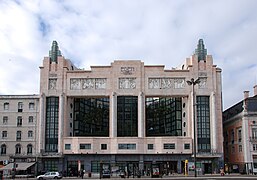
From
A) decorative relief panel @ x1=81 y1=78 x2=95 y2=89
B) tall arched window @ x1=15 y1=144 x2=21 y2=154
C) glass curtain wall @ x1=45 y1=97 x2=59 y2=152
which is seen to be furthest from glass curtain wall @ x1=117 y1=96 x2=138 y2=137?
tall arched window @ x1=15 y1=144 x2=21 y2=154

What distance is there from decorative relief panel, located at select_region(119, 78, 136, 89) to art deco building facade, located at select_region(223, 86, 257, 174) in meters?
24.3

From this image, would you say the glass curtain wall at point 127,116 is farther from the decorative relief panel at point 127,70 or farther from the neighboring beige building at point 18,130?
the neighboring beige building at point 18,130

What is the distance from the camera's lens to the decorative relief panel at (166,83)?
85.4 meters

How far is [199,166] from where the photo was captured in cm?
8156

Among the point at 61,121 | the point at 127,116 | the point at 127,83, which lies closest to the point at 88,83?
the point at 127,83

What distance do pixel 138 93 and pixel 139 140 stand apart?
10.6 metres

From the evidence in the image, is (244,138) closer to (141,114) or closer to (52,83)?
(141,114)

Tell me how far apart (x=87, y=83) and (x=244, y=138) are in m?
36.4

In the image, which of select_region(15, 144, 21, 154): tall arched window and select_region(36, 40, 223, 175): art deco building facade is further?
select_region(15, 144, 21, 154): tall arched window

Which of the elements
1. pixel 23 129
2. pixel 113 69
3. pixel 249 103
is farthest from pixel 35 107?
pixel 249 103

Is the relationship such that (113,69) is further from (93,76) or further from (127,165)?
(127,165)

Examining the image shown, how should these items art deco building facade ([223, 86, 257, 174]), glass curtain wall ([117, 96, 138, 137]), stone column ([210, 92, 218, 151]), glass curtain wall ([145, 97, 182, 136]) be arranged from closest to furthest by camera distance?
art deco building facade ([223, 86, 257, 174]), stone column ([210, 92, 218, 151]), glass curtain wall ([117, 96, 138, 137]), glass curtain wall ([145, 97, 182, 136])

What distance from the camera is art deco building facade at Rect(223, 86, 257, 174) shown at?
78.8 m

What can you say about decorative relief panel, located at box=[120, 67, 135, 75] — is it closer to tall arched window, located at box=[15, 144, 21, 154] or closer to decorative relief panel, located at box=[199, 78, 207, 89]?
decorative relief panel, located at box=[199, 78, 207, 89]
